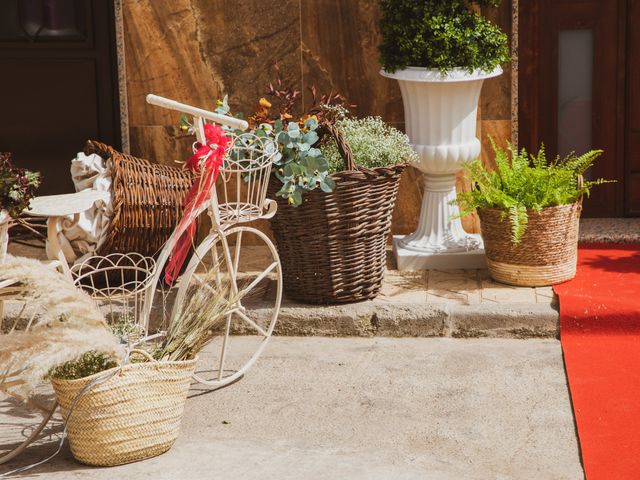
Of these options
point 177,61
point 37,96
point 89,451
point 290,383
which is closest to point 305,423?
point 290,383

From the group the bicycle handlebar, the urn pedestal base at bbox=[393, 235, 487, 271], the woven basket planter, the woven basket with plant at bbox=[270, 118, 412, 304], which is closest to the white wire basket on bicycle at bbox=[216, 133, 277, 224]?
the bicycle handlebar

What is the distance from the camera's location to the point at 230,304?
16.8 ft

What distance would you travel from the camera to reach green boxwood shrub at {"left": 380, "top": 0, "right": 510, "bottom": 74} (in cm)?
625

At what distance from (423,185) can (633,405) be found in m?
2.57

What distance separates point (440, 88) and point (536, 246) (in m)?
1.05

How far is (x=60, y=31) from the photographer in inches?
289

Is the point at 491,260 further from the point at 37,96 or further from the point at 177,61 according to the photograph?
the point at 37,96

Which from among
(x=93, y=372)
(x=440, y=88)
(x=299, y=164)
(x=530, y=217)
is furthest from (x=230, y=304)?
(x=440, y=88)

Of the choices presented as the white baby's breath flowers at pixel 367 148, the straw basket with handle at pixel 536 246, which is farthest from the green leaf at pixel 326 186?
the straw basket with handle at pixel 536 246

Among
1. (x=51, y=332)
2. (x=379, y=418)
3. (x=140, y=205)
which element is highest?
A: (x=140, y=205)

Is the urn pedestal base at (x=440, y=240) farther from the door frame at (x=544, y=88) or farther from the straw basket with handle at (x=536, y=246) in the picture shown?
the door frame at (x=544, y=88)

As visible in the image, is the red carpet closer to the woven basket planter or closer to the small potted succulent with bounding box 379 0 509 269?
the woven basket planter

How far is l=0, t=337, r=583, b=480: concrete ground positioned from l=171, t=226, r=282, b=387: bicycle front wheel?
12 cm

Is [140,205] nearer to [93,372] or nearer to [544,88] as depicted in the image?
[93,372]
